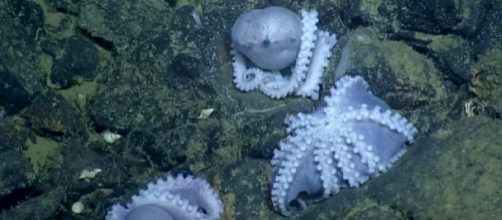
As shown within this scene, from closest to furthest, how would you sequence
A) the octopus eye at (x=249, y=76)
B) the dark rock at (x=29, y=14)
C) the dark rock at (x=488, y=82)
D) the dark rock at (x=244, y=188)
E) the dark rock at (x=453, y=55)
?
the dark rock at (x=488, y=82), the dark rock at (x=453, y=55), the dark rock at (x=244, y=188), the dark rock at (x=29, y=14), the octopus eye at (x=249, y=76)

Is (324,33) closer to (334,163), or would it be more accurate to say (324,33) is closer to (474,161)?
(334,163)

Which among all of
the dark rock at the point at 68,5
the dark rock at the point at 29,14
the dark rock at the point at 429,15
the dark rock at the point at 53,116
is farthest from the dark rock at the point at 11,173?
the dark rock at the point at 429,15

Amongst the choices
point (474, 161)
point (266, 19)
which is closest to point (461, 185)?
point (474, 161)

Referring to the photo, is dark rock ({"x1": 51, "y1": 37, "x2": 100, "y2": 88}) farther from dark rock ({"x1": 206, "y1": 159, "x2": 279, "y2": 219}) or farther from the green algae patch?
dark rock ({"x1": 206, "y1": 159, "x2": 279, "y2": 219})

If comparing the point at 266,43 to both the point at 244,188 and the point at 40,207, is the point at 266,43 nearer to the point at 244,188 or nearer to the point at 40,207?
the point at 244,188

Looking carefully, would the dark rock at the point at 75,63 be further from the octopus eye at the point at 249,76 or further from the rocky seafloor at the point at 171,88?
the octopus eye at the point at 249,76

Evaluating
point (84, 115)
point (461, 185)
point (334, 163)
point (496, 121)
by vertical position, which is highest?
point (496, 121)

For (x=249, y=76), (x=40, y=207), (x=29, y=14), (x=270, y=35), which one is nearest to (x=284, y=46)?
(x=270, y=35)
